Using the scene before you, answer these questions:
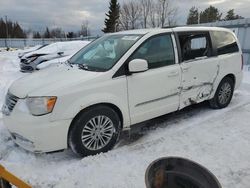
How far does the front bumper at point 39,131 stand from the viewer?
2869 millimetres

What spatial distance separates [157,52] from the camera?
3.82 m

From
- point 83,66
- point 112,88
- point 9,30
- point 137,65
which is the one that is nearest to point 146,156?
point 112,88

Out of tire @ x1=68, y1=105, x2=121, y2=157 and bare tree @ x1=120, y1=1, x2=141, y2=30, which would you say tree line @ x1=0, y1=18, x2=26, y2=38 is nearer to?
bare tree @ x1=120, y1=1, x2=141, y2=30

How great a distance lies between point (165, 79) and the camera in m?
3.82

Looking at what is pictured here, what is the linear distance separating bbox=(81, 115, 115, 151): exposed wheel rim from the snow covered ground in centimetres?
17

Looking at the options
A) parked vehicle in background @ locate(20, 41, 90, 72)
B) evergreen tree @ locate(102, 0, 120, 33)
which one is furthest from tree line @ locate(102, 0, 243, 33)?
parked vehicle in background @ locate(20, 41, 90, 72)

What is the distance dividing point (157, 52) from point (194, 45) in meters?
1.01

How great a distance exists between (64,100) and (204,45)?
3.02m

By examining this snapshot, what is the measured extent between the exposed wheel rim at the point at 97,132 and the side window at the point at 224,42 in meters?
2.84

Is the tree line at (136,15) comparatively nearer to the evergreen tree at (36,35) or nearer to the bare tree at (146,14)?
the bare tree at (146,14)

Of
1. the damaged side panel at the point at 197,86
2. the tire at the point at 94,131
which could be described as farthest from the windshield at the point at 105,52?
the damaged side panel at the point at 197,86

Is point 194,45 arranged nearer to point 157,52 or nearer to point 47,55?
point 157,52

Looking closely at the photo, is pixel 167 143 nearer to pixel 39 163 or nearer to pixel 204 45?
pixel 39 163

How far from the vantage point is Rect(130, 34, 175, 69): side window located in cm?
365
